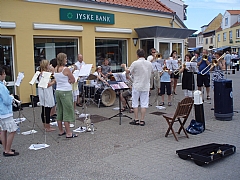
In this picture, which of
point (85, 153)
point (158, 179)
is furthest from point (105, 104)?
point (158, 179)

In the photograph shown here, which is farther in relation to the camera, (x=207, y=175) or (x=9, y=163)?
(x=9, y=163)

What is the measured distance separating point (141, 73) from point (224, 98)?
93.6 inches

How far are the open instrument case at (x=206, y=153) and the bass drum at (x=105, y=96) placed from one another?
551 cm

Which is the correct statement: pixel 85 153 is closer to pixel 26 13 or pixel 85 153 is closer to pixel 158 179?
pixel 158 179

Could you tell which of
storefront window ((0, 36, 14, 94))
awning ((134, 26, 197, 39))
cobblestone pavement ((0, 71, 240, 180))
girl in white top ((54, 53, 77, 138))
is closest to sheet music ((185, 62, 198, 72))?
cobblestone pavement ((0, 71, 240, 180))

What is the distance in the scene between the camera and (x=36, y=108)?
1048 cm

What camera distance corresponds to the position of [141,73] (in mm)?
7684

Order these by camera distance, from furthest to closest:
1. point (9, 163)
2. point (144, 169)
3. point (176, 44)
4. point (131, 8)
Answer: point (176, 44), point (131, 8), point (9, 163), point (144, 169)

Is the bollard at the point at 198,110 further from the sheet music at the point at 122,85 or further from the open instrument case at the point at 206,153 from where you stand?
the sheet music at the point at 122,85

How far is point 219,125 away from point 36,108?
6255 mm

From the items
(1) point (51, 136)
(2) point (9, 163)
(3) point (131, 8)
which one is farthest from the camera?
(3) point (131, 8)

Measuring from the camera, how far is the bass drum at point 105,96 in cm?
1057

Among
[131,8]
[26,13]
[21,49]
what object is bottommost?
[21,49]

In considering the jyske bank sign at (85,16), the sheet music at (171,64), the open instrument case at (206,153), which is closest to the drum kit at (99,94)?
the sheet music at (171,64)
